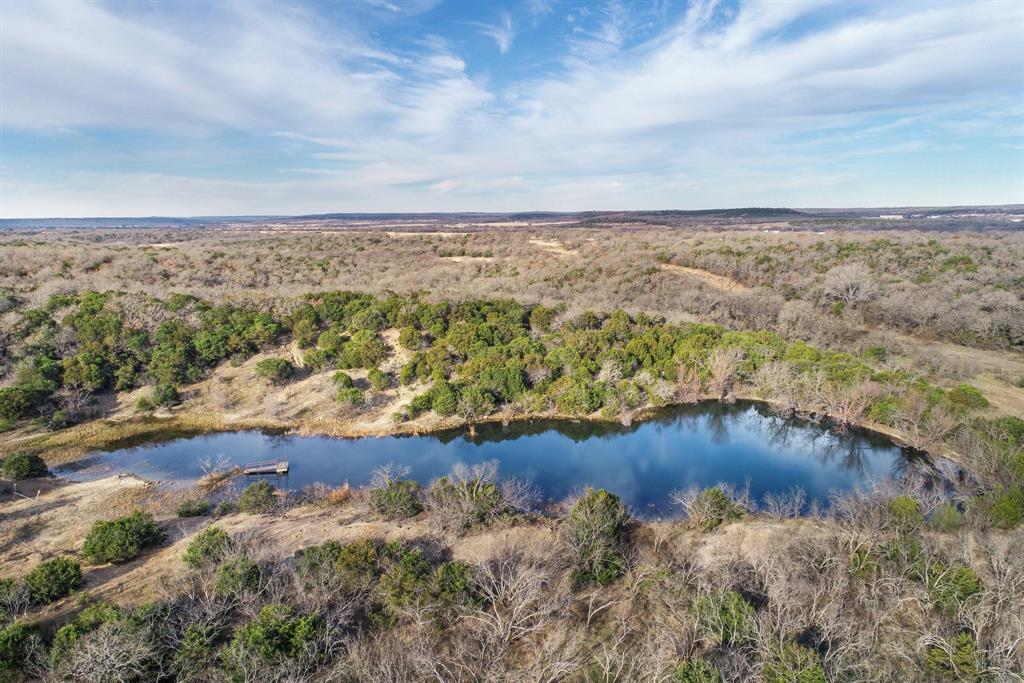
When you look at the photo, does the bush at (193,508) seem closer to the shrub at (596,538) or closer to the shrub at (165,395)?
the shrub at (165,395)

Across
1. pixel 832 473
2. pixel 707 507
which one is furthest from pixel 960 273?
pixel 707 507

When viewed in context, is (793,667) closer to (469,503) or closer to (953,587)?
(953,587)

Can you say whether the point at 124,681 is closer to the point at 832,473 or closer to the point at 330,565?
the point at 330,565

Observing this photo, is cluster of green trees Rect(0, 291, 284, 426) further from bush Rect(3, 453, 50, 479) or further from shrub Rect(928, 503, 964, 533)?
shrub Rect(928, 503, 964, 533)

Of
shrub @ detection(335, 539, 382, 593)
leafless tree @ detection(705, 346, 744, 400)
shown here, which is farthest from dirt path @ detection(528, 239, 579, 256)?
shrub @ detection(335, 539, 382, 593)

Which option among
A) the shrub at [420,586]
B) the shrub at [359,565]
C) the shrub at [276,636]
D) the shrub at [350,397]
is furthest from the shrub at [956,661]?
the shrub at [350,397]
